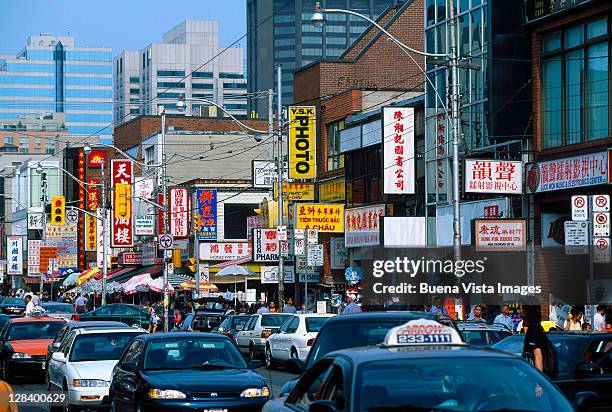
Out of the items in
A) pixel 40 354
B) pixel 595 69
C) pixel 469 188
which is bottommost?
pixel 40 354

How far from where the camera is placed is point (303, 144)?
54562 millimetres

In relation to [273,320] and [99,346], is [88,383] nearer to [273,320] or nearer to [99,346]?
[99,346]

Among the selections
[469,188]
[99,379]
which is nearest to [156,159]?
[469,188]

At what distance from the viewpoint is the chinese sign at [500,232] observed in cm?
3497

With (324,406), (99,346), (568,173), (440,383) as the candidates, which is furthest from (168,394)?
(568,173)

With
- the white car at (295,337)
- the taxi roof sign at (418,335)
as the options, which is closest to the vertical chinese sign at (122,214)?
the white car at (295,337)

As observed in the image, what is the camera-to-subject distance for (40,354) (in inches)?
1101

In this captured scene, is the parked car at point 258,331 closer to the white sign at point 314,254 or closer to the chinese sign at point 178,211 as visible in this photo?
the white sign at point 314,254

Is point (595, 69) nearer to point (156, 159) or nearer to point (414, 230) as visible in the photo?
point (414, 230)

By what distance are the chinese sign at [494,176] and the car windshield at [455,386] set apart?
28.5 meters

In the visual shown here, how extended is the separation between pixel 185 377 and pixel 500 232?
21.1 meters

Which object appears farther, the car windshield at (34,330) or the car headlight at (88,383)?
the car windshield at (34,330)

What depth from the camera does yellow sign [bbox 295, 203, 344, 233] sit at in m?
50.9

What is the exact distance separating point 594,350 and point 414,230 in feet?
102
